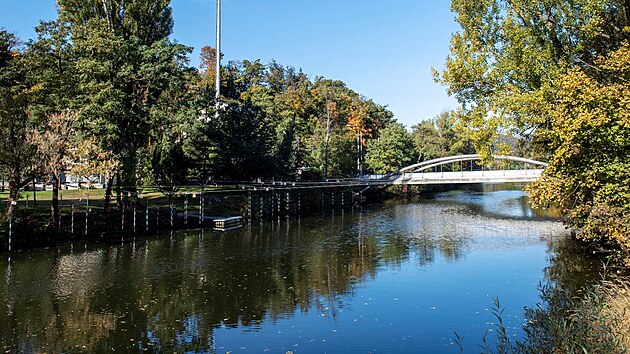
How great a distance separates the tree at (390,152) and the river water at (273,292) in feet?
113

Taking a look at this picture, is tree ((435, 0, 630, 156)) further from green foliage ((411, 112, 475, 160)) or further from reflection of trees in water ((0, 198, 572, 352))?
green foliage ((411, 112, 475, 160))

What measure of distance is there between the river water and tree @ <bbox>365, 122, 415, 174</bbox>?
34.4 m

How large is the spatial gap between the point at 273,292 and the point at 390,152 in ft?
163

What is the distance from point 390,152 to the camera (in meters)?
65.8

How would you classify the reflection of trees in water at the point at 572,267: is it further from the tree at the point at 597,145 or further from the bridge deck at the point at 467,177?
the bridge deck at the point at 467,177

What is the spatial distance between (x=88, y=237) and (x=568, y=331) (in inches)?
1032

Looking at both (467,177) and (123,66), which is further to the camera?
(467,177)

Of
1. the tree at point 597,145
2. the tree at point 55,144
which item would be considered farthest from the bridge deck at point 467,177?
the tree at point 597,145

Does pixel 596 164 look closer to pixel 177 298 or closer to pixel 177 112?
pixel 177 298

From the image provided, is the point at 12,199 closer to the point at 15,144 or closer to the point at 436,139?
the point at 15,144

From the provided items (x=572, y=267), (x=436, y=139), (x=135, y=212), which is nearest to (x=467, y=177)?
(x=436, y=139)

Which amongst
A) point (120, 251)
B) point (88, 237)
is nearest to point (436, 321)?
point (120, 251)

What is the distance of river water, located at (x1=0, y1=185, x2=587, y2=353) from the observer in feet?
43.1

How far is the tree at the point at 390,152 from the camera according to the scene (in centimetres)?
6588
